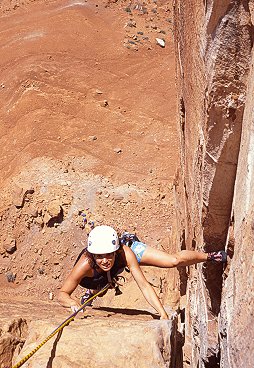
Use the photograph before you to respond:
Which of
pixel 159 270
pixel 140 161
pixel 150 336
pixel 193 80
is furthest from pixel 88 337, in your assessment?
pixel 140 161

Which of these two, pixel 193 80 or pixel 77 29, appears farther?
pixel 77 29

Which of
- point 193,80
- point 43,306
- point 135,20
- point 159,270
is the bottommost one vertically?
point 159,270

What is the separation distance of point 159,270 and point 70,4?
943cm

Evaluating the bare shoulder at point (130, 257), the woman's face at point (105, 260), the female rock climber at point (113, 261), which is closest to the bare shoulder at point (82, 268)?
the female rock climber at point (113, 261)

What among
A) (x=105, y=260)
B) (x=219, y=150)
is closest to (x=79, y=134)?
(x=105, y=260)

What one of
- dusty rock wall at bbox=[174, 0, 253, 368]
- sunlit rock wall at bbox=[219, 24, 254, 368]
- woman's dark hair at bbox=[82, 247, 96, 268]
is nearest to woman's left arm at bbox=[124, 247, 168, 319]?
woman's dark hair at bbox=[82, 247, 96, 268]

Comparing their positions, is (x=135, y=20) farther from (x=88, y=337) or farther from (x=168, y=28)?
(x=88, y=337)

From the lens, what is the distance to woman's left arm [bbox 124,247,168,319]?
388 centimetres

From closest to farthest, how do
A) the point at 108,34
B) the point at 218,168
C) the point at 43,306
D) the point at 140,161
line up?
1. the point at 218,168
2. the point at 43,306
3. the point at 140,161
4. the point at 108,34

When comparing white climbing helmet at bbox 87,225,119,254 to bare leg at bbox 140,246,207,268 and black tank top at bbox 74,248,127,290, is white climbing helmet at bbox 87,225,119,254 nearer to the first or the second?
black tank top at bbox 74,248,127,290

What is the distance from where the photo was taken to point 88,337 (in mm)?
3195

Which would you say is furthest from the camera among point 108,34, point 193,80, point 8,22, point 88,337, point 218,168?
point 8,22

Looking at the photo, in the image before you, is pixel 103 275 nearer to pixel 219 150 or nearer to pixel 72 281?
pixel 72 281

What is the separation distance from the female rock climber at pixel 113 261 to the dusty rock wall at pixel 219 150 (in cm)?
29
